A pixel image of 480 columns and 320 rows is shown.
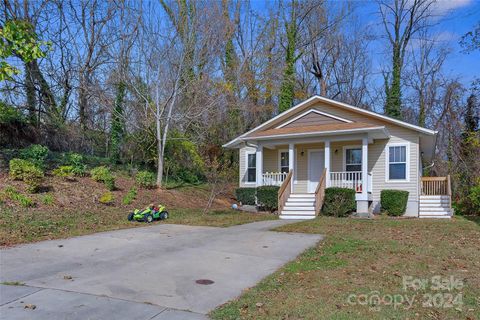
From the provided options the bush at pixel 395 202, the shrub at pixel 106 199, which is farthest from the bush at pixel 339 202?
the shrub at pixel 106 199

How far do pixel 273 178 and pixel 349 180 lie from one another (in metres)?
3.76

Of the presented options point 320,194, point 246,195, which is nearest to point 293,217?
point 320,194

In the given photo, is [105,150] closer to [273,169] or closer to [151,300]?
[273,169]

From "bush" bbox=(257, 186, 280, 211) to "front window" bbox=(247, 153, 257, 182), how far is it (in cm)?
293

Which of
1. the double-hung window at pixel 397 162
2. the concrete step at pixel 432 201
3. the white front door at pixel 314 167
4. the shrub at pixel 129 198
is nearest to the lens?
the shrub at pixel 129 198

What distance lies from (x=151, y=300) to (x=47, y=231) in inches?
231

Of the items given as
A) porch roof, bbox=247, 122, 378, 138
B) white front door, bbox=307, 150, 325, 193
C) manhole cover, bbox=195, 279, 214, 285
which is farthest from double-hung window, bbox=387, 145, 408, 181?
manhole cover, bbox=195, 279, 214, 285

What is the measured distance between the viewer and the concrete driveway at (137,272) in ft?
13.8

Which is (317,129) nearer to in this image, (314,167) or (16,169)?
(314,167)

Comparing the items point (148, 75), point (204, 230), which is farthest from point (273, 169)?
point (204, 230)

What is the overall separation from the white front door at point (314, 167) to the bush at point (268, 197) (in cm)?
239

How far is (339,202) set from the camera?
14.7m

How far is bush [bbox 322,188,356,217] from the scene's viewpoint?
48.2 ft

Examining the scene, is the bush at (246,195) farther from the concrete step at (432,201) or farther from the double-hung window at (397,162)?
the concrete step at (432,201)
